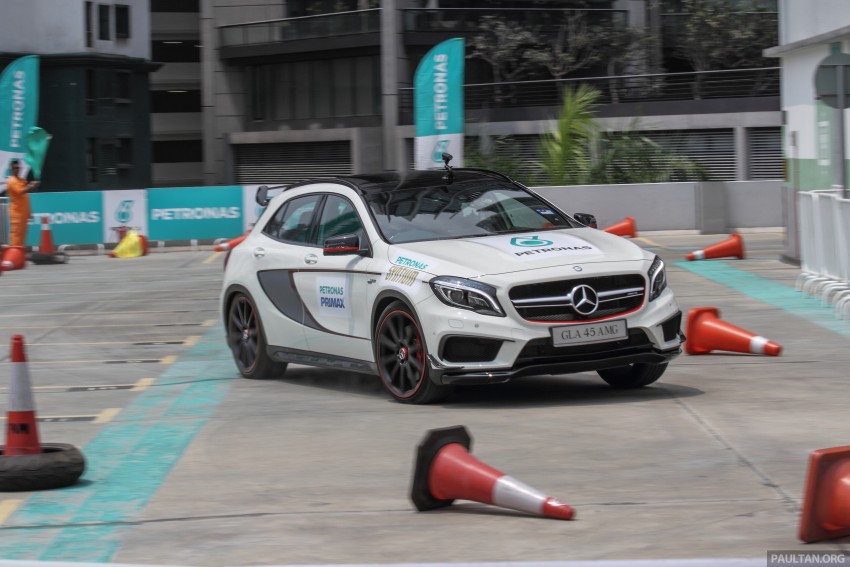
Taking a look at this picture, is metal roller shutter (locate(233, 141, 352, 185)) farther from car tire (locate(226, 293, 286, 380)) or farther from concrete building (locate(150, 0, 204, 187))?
car tire (locate(226, 293, 286, 380))

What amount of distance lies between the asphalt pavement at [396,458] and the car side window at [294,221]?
1.16 metres

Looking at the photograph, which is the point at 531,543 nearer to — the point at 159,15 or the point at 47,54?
the point at 47,54

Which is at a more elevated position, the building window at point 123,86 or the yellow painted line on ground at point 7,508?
the building window at point 123,86

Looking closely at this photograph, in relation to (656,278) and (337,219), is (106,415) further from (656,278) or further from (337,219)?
(656,278)

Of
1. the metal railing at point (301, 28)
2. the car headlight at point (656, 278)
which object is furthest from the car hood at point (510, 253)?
the metal railing at point (301, 28)

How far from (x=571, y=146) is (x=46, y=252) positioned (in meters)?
12.2

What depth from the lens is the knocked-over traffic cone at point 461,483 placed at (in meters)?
5.95

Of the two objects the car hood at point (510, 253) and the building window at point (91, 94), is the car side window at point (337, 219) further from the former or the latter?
the building window at point (91, 94)

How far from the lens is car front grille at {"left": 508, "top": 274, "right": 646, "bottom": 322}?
344 inches

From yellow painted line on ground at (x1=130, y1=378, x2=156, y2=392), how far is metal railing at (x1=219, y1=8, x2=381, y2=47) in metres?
40.6

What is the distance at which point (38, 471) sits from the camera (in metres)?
7.00

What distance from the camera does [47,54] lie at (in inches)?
2036

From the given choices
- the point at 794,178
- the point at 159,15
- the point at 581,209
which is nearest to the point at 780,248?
the point at 794,178

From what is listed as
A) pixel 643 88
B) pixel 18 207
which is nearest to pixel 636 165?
pixel 643 88
